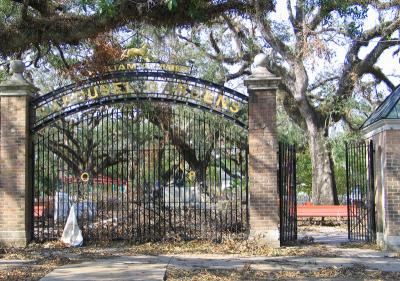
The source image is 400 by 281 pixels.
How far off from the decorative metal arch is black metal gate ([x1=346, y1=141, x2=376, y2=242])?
306cm

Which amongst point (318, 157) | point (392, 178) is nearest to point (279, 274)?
point (392, 178)

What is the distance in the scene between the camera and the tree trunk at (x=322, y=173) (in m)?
23.2

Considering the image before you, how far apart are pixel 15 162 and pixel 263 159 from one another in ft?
19.3

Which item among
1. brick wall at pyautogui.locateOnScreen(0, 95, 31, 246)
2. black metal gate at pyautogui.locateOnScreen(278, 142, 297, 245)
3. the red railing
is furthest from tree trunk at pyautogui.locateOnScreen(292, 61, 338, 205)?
brick wall at pyautogui.locateOnScreen(0, 95, 31, 246)

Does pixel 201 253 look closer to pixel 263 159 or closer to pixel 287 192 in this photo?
pixel 263 159

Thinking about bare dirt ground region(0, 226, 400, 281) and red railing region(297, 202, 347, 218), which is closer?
bare dirt ground region(0, 226, 400, 281)

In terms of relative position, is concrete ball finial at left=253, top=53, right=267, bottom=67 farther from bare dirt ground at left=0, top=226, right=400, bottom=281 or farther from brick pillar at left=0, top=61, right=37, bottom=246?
brick pillar at left=0, top=61, right=37, bottom=246

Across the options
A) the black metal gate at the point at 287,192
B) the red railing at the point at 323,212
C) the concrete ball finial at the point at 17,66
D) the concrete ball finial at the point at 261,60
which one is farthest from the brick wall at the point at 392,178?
the concrete ball finial at the point at 17,66

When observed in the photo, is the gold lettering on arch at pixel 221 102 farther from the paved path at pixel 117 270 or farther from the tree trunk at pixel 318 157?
the tree trunk at pixel 318 157

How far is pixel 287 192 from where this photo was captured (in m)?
13.5

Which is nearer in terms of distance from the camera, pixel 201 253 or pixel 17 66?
pixel 201 253

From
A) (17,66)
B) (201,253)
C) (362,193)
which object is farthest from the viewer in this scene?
(362,193)

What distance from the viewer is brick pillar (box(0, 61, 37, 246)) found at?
12.9 m

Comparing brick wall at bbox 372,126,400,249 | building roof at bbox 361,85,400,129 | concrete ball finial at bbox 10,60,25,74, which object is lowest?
brick wall at bbox 372,126,400,249
